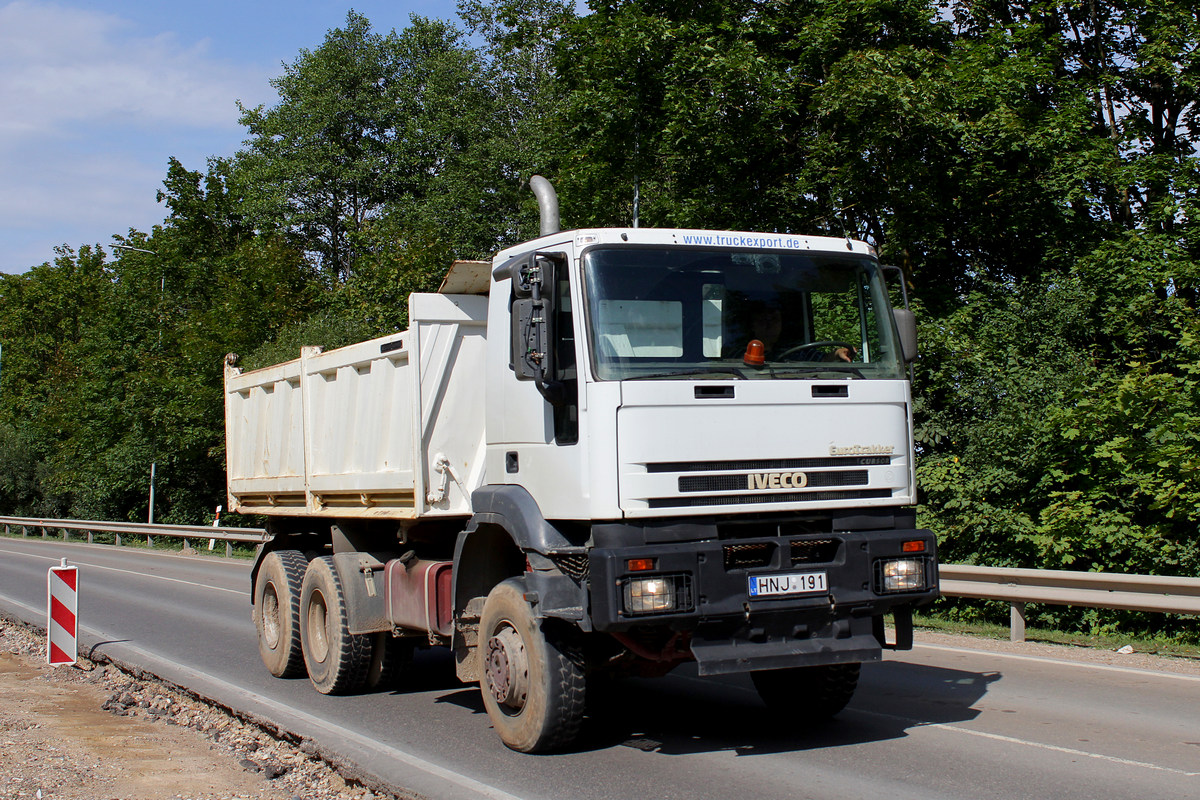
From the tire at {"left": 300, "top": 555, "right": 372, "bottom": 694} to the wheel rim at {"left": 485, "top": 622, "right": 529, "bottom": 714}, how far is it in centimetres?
235

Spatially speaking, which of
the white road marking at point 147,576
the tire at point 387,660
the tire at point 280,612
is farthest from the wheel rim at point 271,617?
the white road marking at point 147,576

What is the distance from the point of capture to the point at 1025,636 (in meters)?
12.1

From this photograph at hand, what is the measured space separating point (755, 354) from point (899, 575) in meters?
1.51

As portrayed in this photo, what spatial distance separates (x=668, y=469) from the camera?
243 inches

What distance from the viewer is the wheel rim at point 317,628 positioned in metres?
9.36

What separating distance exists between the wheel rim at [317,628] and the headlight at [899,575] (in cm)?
481

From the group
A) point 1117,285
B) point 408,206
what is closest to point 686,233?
point 1117,285

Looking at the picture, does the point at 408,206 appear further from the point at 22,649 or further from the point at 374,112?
the point at 22,649

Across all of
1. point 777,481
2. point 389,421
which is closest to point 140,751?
point 389,421

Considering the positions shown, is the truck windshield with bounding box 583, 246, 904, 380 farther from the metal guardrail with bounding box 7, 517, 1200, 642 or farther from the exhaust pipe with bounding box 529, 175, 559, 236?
A: the metal guardrail with bounding box 7, 517, 1200, 642

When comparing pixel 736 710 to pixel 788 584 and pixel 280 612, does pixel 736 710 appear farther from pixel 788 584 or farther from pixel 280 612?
pixel 280 612

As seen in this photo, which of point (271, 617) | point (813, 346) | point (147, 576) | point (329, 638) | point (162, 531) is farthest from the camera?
point (162, 531)

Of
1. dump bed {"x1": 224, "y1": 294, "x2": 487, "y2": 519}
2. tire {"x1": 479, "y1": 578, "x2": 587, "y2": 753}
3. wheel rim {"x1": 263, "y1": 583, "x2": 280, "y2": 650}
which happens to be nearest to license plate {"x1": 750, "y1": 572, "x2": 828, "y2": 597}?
tire {"x1": 479, "y1": 578, "x2": 587, "y2": 753}

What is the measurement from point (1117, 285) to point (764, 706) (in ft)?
40.0
